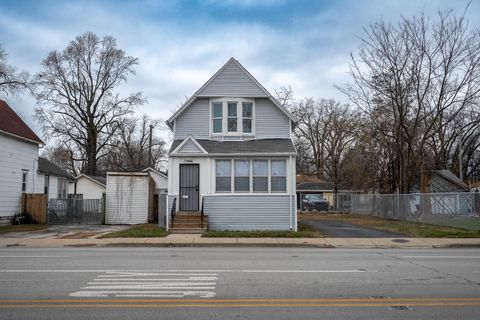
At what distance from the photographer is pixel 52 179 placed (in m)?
35.7

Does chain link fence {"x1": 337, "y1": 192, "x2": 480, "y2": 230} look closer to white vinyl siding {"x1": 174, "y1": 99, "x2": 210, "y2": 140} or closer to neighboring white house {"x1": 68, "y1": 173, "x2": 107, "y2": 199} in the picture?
white vinyl siding {"x1": 174, "y1": 99, "x2": 210, "y2": 140}

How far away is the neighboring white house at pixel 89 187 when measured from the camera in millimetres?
50094

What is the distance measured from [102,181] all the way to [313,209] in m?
23.1

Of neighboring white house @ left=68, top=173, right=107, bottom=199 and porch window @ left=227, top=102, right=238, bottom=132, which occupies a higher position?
porch window @ left=227, top=102, right=238, bottom=132

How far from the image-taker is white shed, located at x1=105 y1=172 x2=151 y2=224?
30812 mm

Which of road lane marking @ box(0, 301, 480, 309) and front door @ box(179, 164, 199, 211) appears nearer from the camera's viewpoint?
road lane marking @ box(0, 301, 480, 309)

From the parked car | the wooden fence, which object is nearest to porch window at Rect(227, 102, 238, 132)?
the wooden fence

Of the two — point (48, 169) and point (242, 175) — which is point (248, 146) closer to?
point (242, 175)

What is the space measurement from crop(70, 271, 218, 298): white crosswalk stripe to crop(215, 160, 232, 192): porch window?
13.7 metres

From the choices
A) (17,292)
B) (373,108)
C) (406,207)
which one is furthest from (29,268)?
(373,108)

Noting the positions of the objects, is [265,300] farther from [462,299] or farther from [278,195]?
[278,195]

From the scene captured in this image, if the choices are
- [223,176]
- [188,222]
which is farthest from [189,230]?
[223,176]

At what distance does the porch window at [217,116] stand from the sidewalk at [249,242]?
7195 millimetres

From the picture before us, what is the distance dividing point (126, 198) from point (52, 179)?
8023 millimetres
